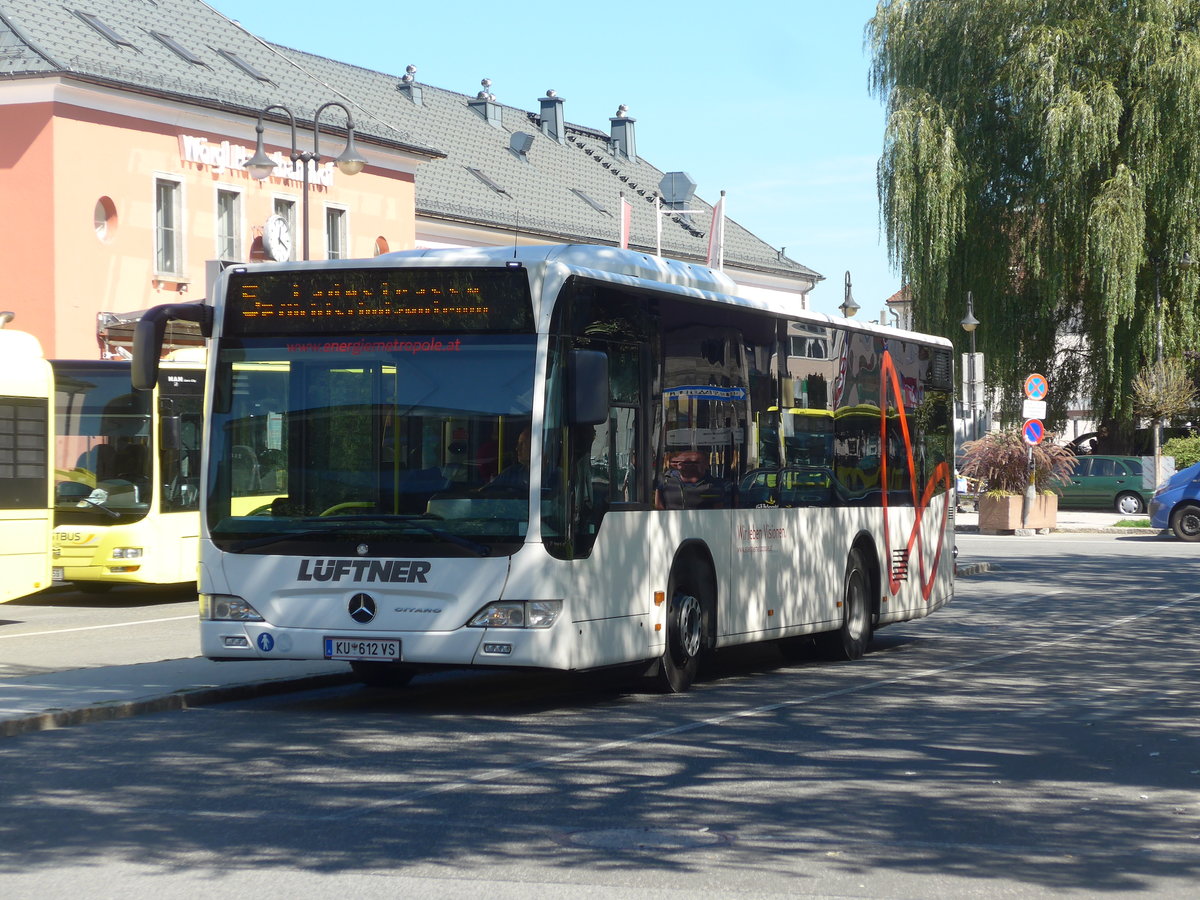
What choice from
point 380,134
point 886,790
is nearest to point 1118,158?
point 380,134

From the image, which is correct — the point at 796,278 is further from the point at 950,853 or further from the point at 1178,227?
the point at 950,853

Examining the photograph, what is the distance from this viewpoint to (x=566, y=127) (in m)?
73.4

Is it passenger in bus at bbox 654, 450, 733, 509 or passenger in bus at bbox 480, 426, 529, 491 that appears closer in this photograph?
passenger in bus at bbox 480, 426, 529, 491

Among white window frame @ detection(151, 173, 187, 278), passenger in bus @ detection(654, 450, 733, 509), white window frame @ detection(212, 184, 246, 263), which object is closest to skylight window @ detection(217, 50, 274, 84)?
white window frame @ detection(212, 184, 246, 263)

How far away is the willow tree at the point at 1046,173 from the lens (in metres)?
37.7

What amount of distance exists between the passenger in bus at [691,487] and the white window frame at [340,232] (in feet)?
109

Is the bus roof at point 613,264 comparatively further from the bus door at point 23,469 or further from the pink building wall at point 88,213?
the pink building wall at point 88,213

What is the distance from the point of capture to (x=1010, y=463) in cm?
3994

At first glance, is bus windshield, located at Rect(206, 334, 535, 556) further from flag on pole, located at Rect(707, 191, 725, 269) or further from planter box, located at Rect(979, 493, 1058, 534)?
planter box, located at Rect(979, 493, 1058, 534)

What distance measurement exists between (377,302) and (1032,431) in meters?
27.2

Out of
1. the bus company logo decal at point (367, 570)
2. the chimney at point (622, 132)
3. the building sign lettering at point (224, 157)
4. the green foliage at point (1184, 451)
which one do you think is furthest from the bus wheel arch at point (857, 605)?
the chimney at point (622, 132)

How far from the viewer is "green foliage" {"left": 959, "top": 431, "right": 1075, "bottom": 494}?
39.6m

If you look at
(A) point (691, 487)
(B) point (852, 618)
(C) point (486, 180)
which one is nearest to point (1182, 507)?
(B) point (852, 618)

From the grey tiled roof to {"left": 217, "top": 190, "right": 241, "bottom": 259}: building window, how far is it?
80.9 inches
